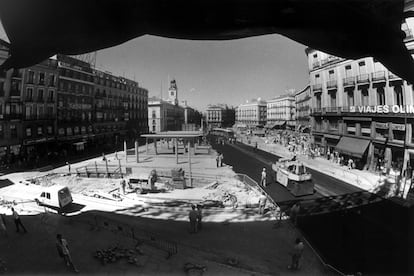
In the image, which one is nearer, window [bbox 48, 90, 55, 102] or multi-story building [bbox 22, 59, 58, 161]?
multi-story building [bbox 22, 59, 58, 161]

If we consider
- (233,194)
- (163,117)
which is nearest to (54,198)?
(163,117)

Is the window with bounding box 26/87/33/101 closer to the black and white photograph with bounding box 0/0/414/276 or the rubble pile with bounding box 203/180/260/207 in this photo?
the black and white photograph with bounding box 0/0/414/276

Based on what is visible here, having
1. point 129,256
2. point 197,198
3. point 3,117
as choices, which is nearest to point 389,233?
point 197,198

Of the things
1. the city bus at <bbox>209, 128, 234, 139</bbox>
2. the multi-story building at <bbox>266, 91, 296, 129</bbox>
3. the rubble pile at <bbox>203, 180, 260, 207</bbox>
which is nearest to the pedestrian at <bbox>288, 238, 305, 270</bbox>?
the rubble pile at <bbox>203, 180, 260, 207</bbox>

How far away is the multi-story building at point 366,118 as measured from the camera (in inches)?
200

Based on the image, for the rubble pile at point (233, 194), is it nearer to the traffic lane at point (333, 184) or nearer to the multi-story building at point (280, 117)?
the traffic lane at point (333, 184)

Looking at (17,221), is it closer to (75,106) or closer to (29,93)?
(75,106)

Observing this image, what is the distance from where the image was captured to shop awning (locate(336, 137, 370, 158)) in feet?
33.4

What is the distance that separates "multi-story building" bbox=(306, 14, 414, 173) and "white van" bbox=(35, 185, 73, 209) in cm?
560

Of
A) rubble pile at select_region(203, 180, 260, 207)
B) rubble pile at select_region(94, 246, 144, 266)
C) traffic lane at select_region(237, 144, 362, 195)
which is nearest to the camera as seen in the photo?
rubble pile at select_region(94, 246, 144, 266)

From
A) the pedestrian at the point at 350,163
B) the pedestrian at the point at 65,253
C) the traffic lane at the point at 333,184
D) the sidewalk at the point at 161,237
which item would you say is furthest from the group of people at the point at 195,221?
the pedestrian at the point at 350,163

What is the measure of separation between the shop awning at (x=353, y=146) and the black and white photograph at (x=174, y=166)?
123 millimetres

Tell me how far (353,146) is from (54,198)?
37.1 feet

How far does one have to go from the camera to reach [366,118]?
24.7ft
